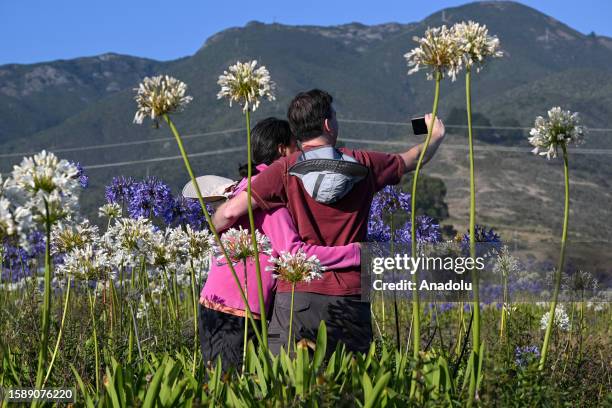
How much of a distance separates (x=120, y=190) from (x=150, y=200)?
0.36m

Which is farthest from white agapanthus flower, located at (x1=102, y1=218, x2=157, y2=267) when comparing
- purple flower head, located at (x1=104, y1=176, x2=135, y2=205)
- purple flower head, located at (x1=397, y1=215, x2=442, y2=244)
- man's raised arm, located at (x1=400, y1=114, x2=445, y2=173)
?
purple flower head, located at (x1=397, y1=215, x2=442, y2=244)

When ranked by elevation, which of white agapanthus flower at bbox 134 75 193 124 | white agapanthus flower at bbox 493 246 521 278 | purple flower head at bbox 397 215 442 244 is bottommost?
purple flower head at bbox 397 215 442 244

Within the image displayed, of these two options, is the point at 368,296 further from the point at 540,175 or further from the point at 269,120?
the point at 540,175

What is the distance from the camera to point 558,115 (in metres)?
3.60

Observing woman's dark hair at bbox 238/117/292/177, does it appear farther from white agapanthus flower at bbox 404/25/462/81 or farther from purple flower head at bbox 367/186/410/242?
purple flower head at bbox 367/186/410/242

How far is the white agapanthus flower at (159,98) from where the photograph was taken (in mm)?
3238

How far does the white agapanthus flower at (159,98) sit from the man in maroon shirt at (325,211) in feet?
2.50

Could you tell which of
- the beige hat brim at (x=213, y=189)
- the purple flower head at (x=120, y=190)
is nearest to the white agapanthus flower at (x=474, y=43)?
the beige hat brim at (x=213, y=189)

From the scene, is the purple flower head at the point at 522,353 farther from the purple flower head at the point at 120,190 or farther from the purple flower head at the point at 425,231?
the purple flower head at the point at 120,190

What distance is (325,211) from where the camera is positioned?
13.0 ft

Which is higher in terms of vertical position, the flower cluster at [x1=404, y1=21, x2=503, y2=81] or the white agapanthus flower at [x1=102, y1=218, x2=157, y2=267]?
the flower cluster at [x1=404, y1=21, x2=503, y2=81]

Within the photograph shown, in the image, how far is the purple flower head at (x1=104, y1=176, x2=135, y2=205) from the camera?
293 inches

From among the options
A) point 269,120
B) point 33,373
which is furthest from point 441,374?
point 33,373

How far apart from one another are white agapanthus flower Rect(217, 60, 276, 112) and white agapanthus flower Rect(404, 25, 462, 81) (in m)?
0.58
